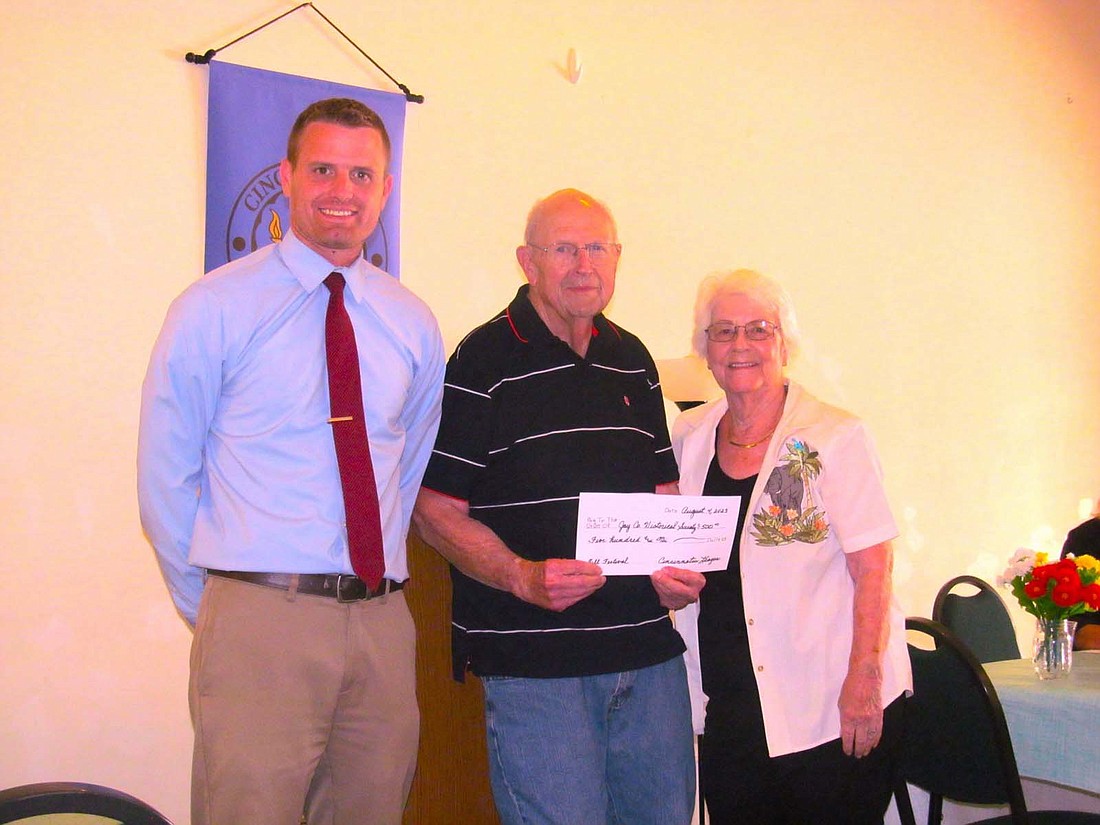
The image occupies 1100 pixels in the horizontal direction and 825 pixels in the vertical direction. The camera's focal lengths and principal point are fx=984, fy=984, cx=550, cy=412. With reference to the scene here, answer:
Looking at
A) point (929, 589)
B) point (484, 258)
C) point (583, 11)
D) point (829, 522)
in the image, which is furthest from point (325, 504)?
point (929, 589)

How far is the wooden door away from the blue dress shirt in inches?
16.3

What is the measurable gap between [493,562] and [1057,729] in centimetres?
191

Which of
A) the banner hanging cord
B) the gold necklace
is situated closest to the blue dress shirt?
the gold necklace

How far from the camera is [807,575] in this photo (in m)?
2.48

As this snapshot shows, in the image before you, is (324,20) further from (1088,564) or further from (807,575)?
(1088,564)

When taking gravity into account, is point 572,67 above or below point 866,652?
above

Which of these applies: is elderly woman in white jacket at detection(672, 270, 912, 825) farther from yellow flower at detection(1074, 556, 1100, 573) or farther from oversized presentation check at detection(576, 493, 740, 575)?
yellow flower at detection(1074, 556, 1100, 573)

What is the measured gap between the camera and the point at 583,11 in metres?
4.11

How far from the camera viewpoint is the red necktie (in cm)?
194

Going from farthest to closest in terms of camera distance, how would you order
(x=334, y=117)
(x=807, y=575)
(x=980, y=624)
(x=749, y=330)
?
(x=980, y=624)
(x=749, y=330)
(x=807, y=575)
(x=334, y=117)

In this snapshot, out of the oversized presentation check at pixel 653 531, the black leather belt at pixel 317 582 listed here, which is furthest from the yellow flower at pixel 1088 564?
the black leather belt at pixel 317 582

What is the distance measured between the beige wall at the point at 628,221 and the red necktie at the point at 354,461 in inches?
54.9

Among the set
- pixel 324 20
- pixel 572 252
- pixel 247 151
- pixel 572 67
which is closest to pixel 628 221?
pixel 572 67

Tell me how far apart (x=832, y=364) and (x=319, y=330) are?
139 inches
